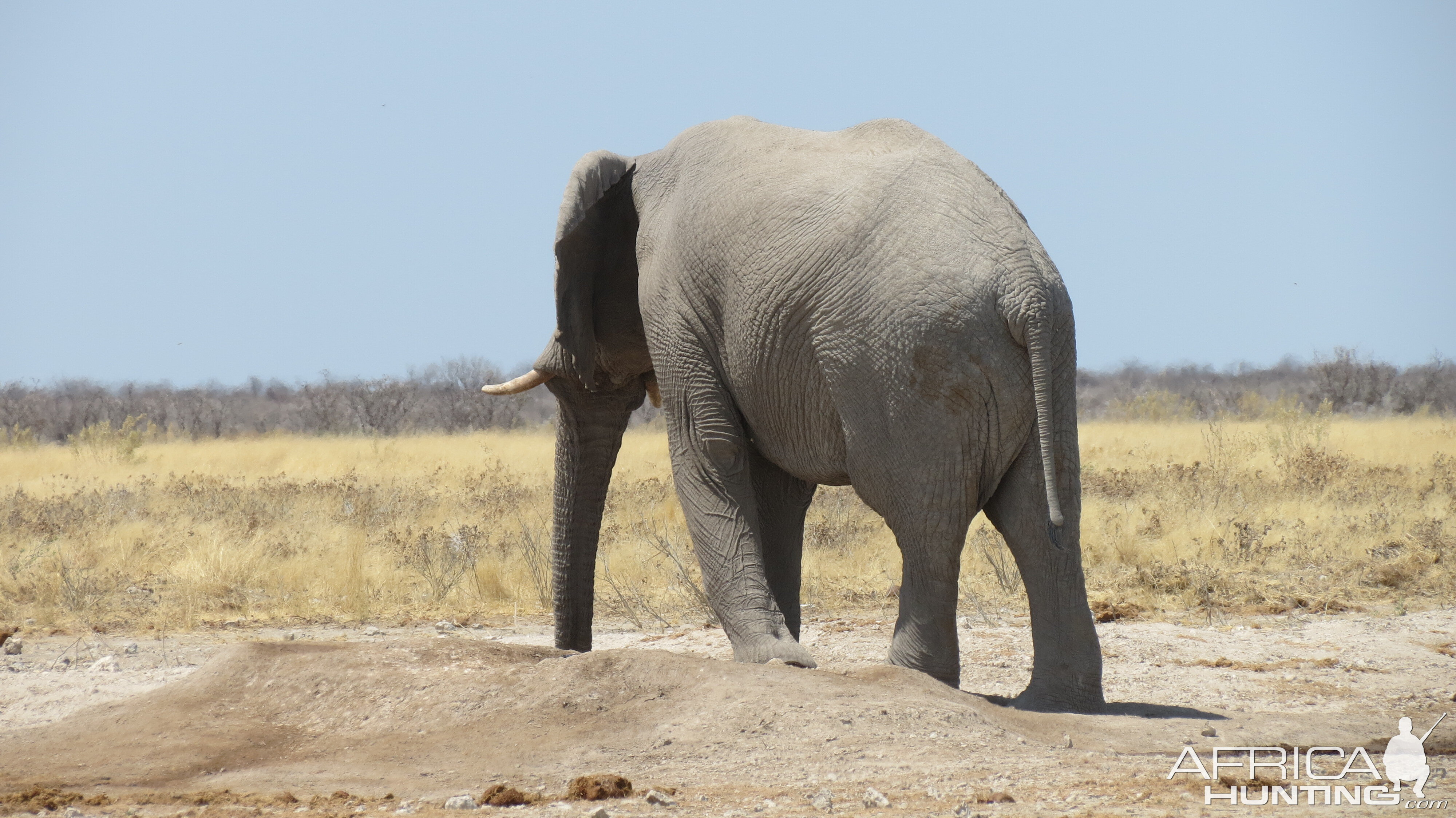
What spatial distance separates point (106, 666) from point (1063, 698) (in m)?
4.94

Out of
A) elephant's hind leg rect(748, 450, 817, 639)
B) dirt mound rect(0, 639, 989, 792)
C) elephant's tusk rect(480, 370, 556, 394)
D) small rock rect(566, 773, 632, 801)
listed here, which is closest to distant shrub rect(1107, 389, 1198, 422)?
elephant's tusk rect(480, 370, 556, 394)

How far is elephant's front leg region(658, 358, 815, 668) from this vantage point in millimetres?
6102

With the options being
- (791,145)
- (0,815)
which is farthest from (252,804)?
(791,145)

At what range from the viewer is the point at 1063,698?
5.50m

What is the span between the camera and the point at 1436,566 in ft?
35.2

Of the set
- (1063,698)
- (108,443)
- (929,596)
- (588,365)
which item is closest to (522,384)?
(588,365)

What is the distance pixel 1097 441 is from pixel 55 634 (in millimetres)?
19875

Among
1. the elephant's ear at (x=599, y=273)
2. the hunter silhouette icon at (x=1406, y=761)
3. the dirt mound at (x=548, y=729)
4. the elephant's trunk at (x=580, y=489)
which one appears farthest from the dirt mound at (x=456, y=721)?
the elephant's ear at (x=599, y=273)

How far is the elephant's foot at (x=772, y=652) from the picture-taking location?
18.9ft

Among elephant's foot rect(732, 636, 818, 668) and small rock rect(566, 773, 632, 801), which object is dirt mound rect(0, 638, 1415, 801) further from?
elephant's foot rect(732, 636, 818, 668)

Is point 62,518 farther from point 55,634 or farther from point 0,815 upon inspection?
point 0,815

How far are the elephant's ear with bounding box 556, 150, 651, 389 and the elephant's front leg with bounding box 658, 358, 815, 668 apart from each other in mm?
1204

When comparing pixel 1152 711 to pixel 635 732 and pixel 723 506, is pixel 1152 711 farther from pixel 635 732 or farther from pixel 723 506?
pixel 635 732

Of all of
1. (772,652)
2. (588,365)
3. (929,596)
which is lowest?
(772,652)
